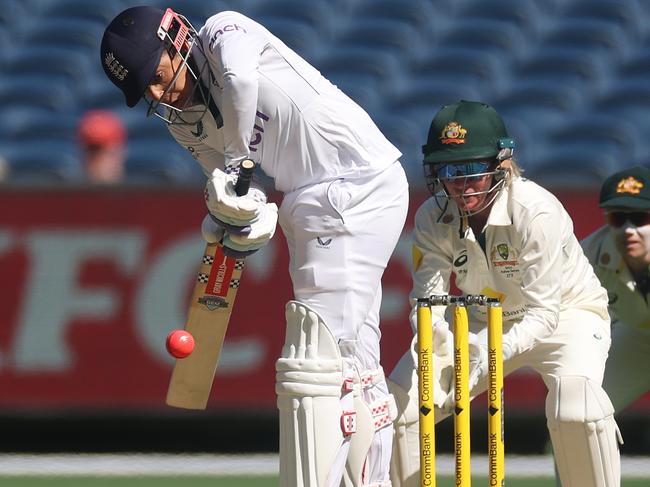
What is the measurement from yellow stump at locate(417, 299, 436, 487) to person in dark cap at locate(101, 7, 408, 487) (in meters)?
0.17

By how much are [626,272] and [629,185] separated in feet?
1.08

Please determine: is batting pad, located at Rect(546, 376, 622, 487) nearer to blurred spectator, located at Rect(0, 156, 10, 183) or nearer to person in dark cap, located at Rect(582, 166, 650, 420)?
person in dark cap, located at Rect(582, 166, 650, 420)

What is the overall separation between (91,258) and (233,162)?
8.01ft

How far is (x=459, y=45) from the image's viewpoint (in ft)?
25.9

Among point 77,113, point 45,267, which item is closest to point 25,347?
point 45,267

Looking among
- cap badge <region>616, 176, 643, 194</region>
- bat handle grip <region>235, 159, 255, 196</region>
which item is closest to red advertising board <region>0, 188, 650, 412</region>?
cap badge <region>616, 176, 643, 194</region>

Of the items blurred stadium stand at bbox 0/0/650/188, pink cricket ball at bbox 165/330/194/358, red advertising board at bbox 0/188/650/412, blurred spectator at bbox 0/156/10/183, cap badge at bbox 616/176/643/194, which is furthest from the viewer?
blurred stadium stand at bbox 0/0/650/188

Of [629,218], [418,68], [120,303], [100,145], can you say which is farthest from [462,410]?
[418,68]

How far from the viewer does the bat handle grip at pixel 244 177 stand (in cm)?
311

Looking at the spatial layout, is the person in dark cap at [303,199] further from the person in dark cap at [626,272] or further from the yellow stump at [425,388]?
the person in dark cap at [626,272]

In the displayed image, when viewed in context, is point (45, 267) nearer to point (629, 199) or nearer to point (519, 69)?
point (629, 199)

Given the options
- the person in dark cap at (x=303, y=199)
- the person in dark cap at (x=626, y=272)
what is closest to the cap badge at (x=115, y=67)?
the person in dark cap at (x=303, y=199)

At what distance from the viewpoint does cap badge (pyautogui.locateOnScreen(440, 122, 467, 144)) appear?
346 centimetres

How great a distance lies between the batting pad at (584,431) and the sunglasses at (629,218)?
0.72 meters
